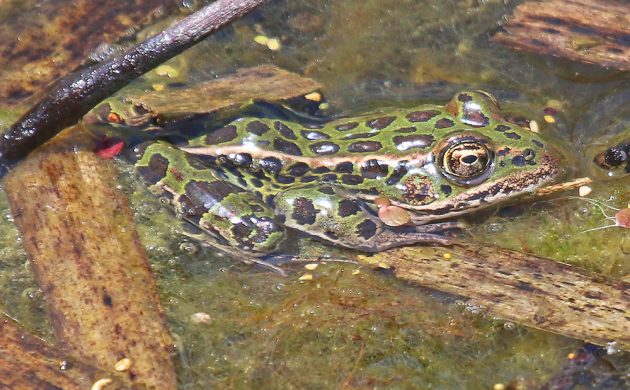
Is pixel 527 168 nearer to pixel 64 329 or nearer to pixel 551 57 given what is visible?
pixel 551 57

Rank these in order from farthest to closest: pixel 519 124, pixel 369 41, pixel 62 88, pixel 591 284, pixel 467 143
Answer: pixel 369 41 < pixel 519 124 < pixel 467 143 < pixel 591 284 < pixel 62 88

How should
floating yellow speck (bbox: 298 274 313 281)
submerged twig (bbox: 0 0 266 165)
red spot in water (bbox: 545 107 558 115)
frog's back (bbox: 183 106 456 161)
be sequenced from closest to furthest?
Answer: submerged twig (bbox: 0 0 266 165) < floating yellow speck (bbox: 298 274 313 281) < frog's back (bbox: 183 106 456 161) < red spot in water (bbox: 545 107 558 115)

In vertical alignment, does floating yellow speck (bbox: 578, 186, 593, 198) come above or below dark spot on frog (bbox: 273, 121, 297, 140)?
below

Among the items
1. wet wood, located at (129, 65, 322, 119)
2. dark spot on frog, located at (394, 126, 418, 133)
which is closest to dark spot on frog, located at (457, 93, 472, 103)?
dark spot on frog, located at (394, 126, 418, 133)

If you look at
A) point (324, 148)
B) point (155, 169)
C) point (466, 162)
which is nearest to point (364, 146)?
point (324, 148)

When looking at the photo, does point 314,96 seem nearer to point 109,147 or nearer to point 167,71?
point 167,71

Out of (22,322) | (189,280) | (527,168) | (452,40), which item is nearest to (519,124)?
(527,168)

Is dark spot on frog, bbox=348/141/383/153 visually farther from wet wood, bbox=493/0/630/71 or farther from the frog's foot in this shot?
wet wood, bbox=493/0/630/71

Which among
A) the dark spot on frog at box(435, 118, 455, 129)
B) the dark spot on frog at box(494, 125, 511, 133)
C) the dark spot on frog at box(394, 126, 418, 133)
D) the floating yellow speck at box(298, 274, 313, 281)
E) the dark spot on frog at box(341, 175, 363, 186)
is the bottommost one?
the floating yellow speck at box(298, 274, 313, 281)
